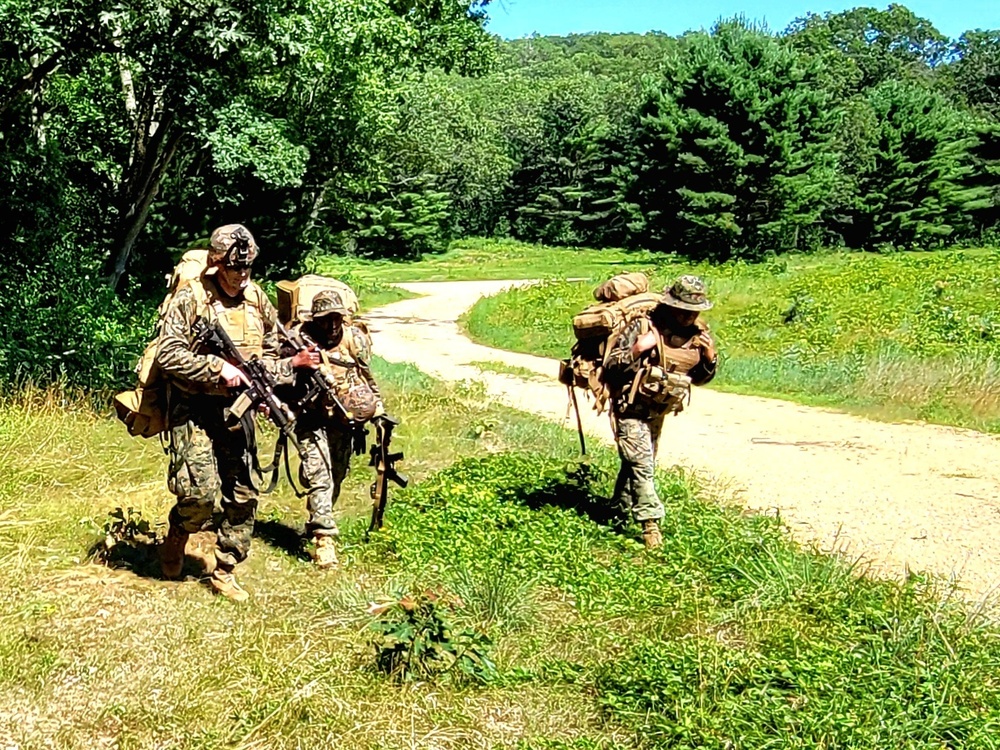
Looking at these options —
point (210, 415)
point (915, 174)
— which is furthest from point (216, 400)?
point (915, 174)

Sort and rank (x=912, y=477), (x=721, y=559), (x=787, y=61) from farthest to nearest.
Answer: (x=787, y=61), (x=912, y=477), (x=721, y=559)

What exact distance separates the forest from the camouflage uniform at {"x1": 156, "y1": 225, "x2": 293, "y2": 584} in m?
4.37

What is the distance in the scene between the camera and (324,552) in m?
6.84

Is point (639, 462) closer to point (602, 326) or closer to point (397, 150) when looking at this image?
point (602, 326)

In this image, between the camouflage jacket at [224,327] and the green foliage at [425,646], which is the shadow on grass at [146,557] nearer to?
the camouflage jacket at [224,327]

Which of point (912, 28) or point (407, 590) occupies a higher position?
point (912, 28)

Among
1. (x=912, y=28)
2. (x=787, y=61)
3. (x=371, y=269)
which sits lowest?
(x=371, y=269)

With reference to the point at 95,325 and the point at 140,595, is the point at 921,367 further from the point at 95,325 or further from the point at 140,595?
the point at 140,595

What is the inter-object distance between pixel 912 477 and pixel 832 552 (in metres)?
3.03

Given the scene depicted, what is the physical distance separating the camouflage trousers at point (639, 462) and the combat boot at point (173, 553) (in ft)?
9.54

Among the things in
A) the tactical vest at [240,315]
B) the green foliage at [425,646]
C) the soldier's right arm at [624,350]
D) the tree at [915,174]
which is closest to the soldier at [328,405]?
the tactical vest at [240,315]

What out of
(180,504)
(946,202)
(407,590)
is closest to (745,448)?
(407,590)

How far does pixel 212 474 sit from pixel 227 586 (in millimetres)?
699

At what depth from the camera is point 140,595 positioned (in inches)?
244
